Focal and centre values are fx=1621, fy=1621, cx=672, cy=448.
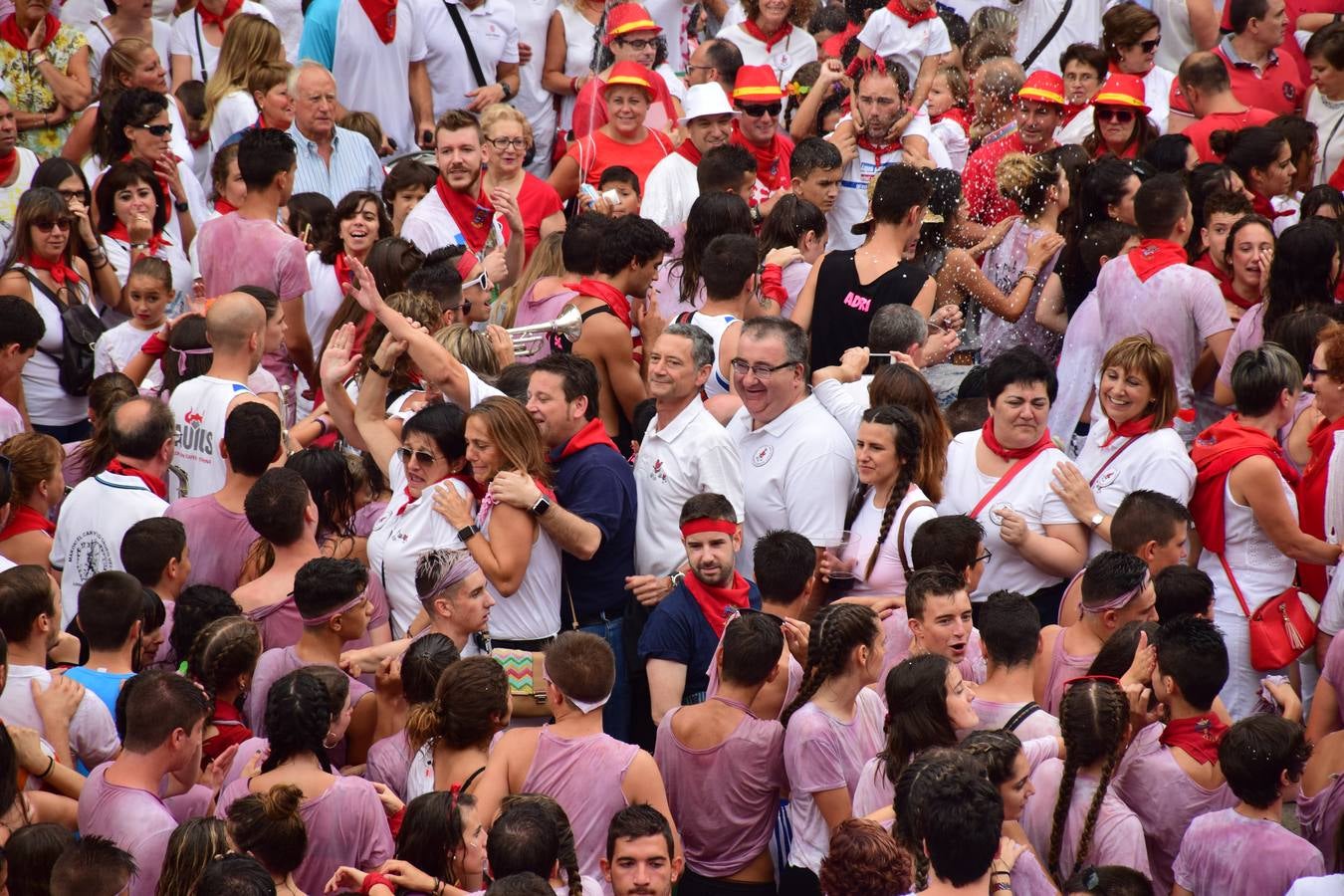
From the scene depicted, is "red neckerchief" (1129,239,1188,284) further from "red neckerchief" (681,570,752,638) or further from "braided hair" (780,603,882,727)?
"braided hair" (780,603,882,727)

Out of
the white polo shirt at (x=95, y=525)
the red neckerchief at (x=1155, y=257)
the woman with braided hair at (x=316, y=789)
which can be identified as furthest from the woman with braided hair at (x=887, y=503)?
the white polo shirt at (x=95, y=525)

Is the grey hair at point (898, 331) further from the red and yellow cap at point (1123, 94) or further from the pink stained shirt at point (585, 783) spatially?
the red and yellow cap at point (1123, 94)

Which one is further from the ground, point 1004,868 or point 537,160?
point 1004,868

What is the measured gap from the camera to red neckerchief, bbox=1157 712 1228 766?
5.09 m

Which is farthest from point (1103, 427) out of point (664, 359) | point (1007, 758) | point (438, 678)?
point (438, 678)

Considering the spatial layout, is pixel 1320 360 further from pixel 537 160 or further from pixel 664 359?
pixel 537 160

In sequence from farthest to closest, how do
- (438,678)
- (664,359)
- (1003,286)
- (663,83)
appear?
(663,83)
(1003,286)
(664,359)
(438,678)

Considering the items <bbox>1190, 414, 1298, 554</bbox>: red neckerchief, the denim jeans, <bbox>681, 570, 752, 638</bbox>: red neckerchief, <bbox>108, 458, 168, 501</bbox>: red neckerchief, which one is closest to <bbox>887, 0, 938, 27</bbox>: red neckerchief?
<bbox>1190, 414, 1298, 554</bbox>: red neckerchief

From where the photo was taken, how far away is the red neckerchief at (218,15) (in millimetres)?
10539

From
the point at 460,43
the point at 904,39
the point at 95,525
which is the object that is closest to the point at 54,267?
the point at 95,525

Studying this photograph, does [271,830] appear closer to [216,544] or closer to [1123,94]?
[216,544]

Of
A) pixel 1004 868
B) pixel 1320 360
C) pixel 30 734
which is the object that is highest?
pixel 1320 360

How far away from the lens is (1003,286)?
8.51m

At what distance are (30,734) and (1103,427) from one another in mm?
4149
